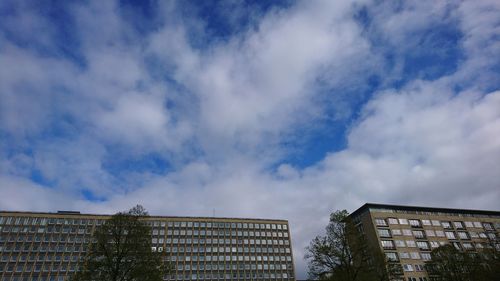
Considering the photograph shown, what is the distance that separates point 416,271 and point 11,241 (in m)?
139

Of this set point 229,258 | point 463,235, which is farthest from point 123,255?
point 463,235

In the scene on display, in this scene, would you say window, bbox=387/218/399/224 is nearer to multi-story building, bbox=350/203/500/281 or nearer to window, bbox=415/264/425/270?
multi-story building, bbox=350/203/500/281

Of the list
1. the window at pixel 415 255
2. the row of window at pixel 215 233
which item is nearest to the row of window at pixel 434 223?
the window at pixel 415 255

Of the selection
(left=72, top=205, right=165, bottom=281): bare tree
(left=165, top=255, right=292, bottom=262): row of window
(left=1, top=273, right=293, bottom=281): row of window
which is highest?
(left=165, top=255, right=292, bottom=262): row of window

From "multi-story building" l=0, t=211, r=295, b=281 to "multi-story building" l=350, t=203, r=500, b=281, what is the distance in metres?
48.9

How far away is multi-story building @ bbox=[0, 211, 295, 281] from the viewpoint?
4505 inches

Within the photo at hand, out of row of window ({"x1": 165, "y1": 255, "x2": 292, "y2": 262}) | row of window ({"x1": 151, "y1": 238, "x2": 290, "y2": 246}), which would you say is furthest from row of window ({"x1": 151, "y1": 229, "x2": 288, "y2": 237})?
row of window ({"x1": 165, "y1": 255, "x2": 292, "y2": 262})

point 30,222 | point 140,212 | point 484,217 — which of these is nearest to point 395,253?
point 484,217

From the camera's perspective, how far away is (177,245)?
436 feet

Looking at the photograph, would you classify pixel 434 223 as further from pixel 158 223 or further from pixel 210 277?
pixel 158 223

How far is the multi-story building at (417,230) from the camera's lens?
Result: 322ft

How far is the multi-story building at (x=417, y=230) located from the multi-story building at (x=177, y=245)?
48.9m

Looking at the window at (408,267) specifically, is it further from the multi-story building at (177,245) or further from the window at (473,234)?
the multi-story building at (177,245)

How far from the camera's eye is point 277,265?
458 feet
